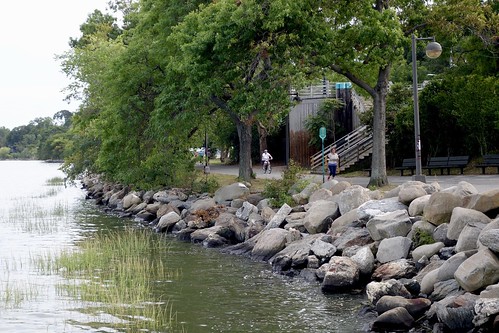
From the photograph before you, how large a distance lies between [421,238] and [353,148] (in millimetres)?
23776

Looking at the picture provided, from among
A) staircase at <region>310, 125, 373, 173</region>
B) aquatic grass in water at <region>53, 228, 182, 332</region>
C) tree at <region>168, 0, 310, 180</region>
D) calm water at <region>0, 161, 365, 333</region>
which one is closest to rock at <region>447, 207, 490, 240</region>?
calm water at <region>0, 161, 365, 333</region>

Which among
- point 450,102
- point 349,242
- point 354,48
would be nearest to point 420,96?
point 450,102

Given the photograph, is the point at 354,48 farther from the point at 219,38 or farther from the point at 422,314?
the point at 422,314

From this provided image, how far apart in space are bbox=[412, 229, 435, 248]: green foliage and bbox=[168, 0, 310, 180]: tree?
1201cm

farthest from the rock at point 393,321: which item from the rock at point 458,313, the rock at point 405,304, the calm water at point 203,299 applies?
the rock at point 458,313

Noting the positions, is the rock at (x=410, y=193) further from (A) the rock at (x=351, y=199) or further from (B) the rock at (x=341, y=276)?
(B) the rock at (x=341, y=276)

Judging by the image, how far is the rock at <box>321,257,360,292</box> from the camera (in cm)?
1770

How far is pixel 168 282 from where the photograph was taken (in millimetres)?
19531

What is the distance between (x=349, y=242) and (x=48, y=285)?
8.16 m

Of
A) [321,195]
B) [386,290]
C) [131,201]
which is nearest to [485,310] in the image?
[386,290]

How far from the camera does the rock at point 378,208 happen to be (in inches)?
837

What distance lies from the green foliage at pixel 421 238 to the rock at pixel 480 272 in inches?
140

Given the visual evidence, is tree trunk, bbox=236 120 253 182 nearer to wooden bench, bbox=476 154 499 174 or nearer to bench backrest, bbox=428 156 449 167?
bench backrest, bbox=428 156 449 167

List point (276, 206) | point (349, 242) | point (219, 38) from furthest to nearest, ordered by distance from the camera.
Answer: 1. point (219, 38)
2. point (276, 206)
3. point (349, 242)
